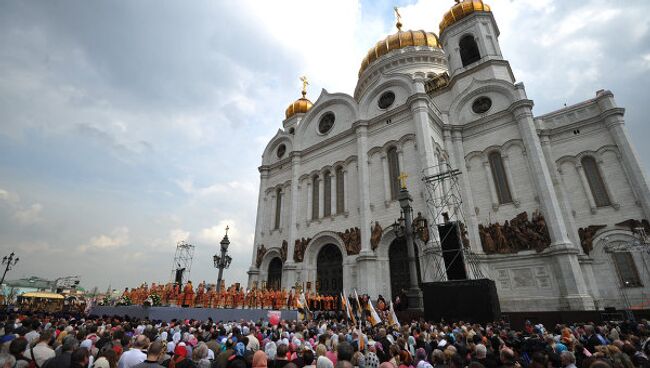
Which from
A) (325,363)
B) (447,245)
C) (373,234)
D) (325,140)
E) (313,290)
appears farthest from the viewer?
(325,140)

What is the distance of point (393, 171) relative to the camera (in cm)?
2080

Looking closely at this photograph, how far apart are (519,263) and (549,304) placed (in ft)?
7.37

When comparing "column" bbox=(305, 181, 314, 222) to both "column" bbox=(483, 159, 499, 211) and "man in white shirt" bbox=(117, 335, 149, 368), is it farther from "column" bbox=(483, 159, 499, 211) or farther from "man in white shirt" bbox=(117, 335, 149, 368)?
"man in white shirt" bbox=(117, 335, 149, 368)

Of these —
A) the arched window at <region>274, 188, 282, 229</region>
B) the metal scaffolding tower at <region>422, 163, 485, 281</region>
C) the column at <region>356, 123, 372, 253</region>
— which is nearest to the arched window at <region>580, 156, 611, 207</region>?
the metal scaffolding tower at <region>422, 163, 485, 281</region>

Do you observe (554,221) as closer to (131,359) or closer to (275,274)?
(131,359)

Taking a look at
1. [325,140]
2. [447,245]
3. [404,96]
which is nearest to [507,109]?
[404,96]

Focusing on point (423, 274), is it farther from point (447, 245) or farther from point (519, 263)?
point (519, 263)

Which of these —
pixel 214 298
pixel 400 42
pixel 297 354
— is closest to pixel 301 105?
pixel 400 42

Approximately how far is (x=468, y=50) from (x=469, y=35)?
127 cm

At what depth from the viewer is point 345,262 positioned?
65.7 ft

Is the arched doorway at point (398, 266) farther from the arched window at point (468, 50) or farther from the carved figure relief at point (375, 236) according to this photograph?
the arched window at point (468, 50)

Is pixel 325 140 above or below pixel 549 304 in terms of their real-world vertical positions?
above

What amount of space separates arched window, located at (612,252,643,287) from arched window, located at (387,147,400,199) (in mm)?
11750

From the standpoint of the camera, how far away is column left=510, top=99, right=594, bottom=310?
578 inches
